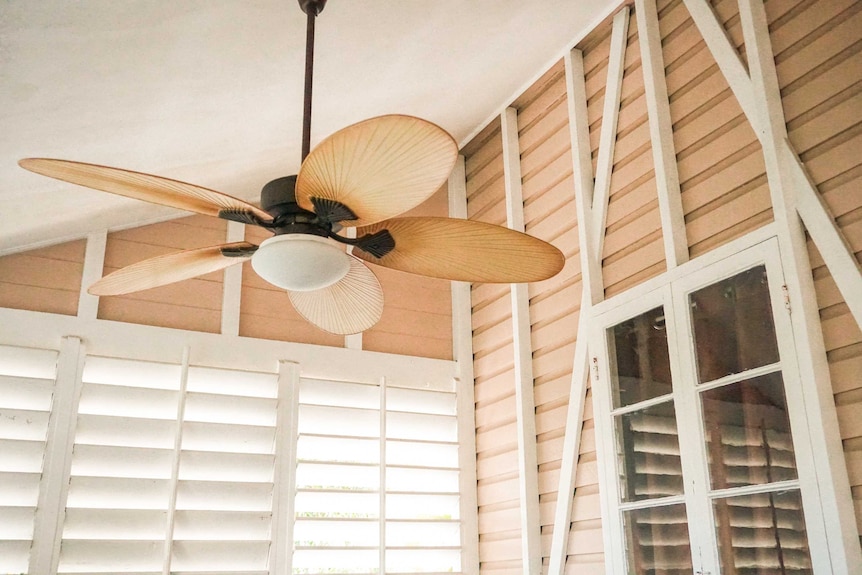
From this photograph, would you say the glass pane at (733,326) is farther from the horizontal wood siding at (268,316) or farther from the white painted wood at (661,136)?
the horizontal wood siding at (268,316)

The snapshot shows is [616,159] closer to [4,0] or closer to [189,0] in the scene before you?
[189,0]

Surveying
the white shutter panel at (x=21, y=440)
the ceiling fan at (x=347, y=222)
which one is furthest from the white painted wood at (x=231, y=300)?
→ the ceiling fan at (x=347, y=222)

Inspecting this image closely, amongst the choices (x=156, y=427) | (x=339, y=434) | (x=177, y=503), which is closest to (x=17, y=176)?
(x=156, y=427)

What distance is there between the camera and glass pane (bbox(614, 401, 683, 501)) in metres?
2.60

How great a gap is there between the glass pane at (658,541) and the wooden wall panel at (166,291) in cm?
198

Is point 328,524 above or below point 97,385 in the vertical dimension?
below

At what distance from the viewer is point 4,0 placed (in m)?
1.75

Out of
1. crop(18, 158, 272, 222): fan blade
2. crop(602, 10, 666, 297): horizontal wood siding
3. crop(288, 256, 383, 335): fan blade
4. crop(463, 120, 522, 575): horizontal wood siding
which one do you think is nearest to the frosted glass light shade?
crop(18, 158, 272, 222): fan blade

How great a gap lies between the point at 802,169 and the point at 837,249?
28cm

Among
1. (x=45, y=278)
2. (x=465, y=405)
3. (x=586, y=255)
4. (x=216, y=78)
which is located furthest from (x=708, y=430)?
(x=45, y=278)

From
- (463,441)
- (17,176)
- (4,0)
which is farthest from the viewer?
(463,441)

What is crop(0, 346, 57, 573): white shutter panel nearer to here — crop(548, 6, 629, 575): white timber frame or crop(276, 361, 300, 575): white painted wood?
crop(276, 361, 300, 575): white painted wood

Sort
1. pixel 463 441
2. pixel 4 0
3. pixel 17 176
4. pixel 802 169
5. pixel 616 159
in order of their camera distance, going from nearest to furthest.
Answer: pixel 4 0 < pixel 802 169 < pixel 17 176 < pixel 616 159 < pixel 463 441

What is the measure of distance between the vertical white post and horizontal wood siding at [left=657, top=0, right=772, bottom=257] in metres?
1.85
